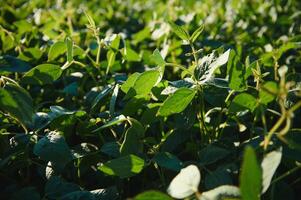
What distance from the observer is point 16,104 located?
32.1 inches

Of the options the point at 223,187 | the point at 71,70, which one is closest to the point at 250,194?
the point at 223,187

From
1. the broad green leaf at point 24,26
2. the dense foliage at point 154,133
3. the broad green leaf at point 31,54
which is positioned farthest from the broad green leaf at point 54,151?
the broad green leaf at point 24,26

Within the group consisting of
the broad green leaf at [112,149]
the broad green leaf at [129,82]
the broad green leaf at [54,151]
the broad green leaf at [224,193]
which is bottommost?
the broad green leaf at [112,149]

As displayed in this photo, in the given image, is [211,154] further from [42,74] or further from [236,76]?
[42,74]

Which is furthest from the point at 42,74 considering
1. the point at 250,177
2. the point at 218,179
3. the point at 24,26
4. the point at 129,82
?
the point at 24,26

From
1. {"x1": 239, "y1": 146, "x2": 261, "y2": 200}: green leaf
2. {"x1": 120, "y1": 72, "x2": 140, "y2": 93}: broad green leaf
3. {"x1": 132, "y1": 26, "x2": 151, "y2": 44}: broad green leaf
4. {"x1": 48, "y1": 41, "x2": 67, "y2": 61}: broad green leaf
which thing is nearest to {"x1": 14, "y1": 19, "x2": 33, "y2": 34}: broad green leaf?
{"x1": 132, "y1": 26, "x2": 151, "y2": 44}: broad green leaf

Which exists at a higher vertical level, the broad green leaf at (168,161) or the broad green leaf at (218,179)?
the broad green leaf at (218,179)

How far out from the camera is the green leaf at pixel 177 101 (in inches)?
35.2

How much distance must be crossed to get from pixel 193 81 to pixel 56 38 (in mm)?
868

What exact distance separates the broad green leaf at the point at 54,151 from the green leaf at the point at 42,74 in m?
0.23

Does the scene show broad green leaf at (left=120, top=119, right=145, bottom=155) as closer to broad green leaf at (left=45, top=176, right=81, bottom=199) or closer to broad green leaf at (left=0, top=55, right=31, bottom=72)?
broad green leaf at (left=45, top=176, right=81, bottom=199)

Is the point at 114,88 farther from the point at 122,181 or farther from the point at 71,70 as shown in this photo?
the point at 71,70

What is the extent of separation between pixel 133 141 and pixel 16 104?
0.92 feet

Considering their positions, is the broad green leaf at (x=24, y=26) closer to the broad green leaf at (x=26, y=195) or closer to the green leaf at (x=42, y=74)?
the green leaf at (x=42, y=74)
